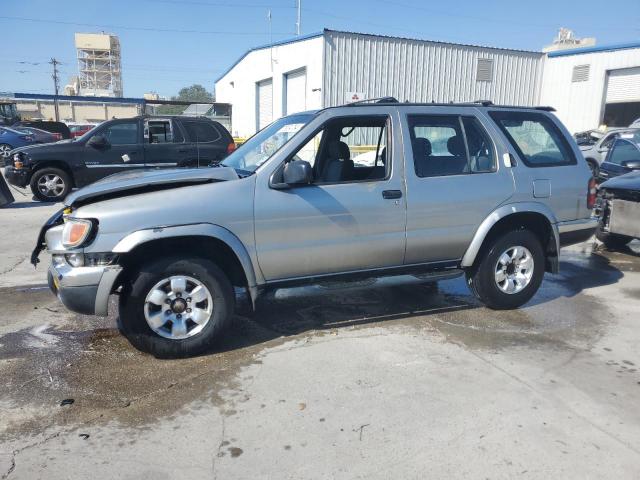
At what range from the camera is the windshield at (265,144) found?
444 cm

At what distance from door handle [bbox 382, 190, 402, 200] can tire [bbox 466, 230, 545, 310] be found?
1174 mm

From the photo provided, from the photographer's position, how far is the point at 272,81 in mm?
24578

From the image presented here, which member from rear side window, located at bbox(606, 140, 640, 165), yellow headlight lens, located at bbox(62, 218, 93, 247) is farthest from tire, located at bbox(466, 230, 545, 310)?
rear side window, located at bbox(606, 140, 640, 165)

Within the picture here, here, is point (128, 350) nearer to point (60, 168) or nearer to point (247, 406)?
point (247, 406)

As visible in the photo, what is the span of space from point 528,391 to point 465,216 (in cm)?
174

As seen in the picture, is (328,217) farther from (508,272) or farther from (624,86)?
(624,86)

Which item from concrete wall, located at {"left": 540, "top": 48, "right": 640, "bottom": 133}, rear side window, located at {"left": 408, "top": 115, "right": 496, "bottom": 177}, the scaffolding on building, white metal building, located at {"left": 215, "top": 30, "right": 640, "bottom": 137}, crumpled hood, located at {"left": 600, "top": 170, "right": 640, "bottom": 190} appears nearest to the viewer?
rear side window, located at {"left": 408, "top": 115, "right": 496, "bottom": 177}

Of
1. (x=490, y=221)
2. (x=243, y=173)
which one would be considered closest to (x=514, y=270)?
(x=490, y=221)

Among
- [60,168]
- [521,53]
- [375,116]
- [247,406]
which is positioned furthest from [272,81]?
[247,406]

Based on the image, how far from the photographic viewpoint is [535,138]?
17.4 feet

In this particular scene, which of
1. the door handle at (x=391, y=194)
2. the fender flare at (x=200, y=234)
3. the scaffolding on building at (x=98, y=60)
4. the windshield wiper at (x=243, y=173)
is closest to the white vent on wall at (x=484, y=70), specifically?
the door handle at (x=391, y=194)

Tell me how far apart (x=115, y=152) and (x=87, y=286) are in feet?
28.2

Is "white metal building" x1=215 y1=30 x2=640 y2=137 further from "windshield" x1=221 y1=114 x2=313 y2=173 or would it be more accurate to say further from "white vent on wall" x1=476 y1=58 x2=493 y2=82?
"windshield" x1=221 y1=114 x2=313 y2=173

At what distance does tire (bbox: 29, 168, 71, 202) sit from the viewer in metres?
11.6
